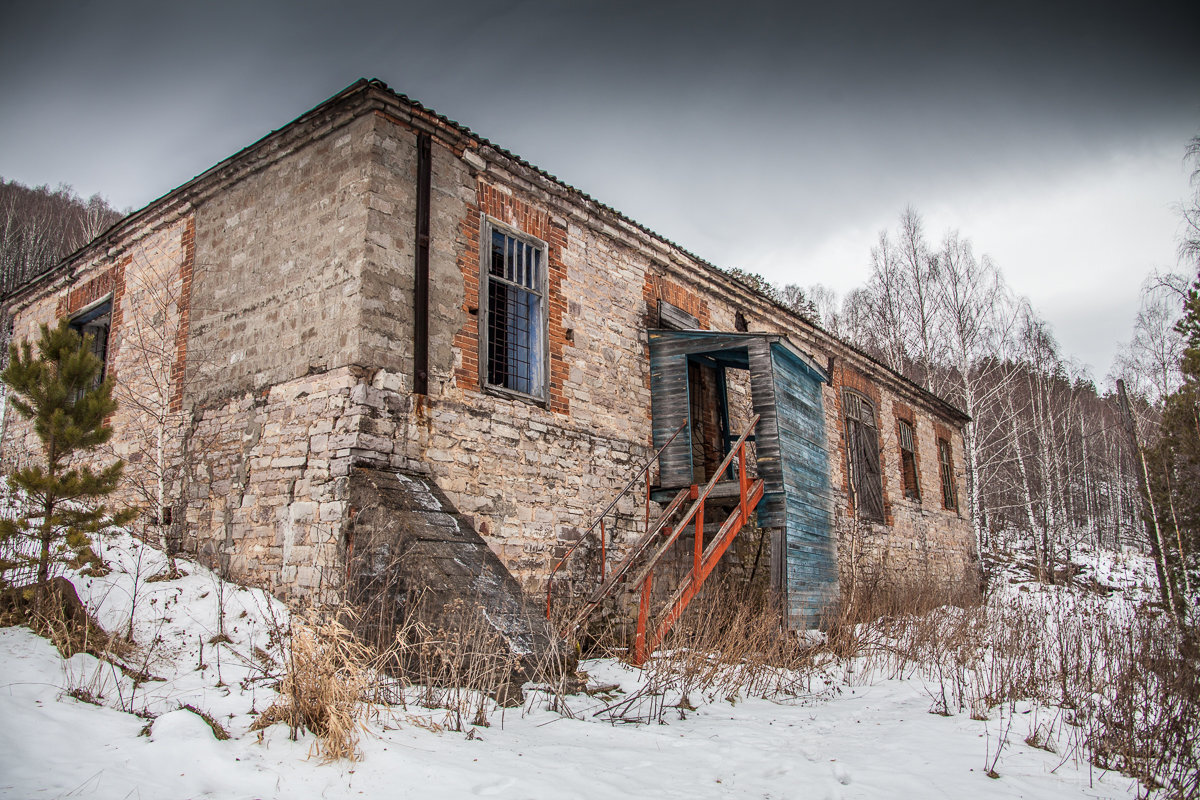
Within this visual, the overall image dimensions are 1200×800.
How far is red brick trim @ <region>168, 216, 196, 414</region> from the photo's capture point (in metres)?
8.60

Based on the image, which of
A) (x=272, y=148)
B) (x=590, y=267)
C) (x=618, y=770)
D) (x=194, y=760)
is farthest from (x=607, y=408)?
(x=194, y=760)

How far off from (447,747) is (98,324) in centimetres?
1022

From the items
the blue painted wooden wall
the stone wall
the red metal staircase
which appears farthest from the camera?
the blue painted wooden wall

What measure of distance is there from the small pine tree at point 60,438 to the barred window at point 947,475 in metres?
18.1

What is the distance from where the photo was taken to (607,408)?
945cm

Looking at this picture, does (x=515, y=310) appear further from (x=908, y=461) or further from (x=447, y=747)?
(x=908, y=461)

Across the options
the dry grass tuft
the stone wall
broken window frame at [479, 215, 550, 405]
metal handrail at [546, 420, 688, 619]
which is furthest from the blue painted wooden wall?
the dry grass tuft

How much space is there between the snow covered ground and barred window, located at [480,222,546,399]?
12.2ft

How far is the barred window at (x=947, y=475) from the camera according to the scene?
18.7 m

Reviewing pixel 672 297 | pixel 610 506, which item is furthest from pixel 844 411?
pixel 610 506

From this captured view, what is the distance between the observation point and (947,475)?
19.1 m

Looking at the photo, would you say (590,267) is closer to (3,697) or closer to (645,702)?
(645,702)

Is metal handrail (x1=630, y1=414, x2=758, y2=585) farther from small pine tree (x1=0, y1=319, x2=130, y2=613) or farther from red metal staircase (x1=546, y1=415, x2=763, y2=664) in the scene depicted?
small pine tree (x1=0, y1=319, x2=130, y2=613)

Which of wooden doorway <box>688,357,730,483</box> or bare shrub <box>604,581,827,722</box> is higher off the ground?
wooden doorway <box>688,357,730,483</box>
